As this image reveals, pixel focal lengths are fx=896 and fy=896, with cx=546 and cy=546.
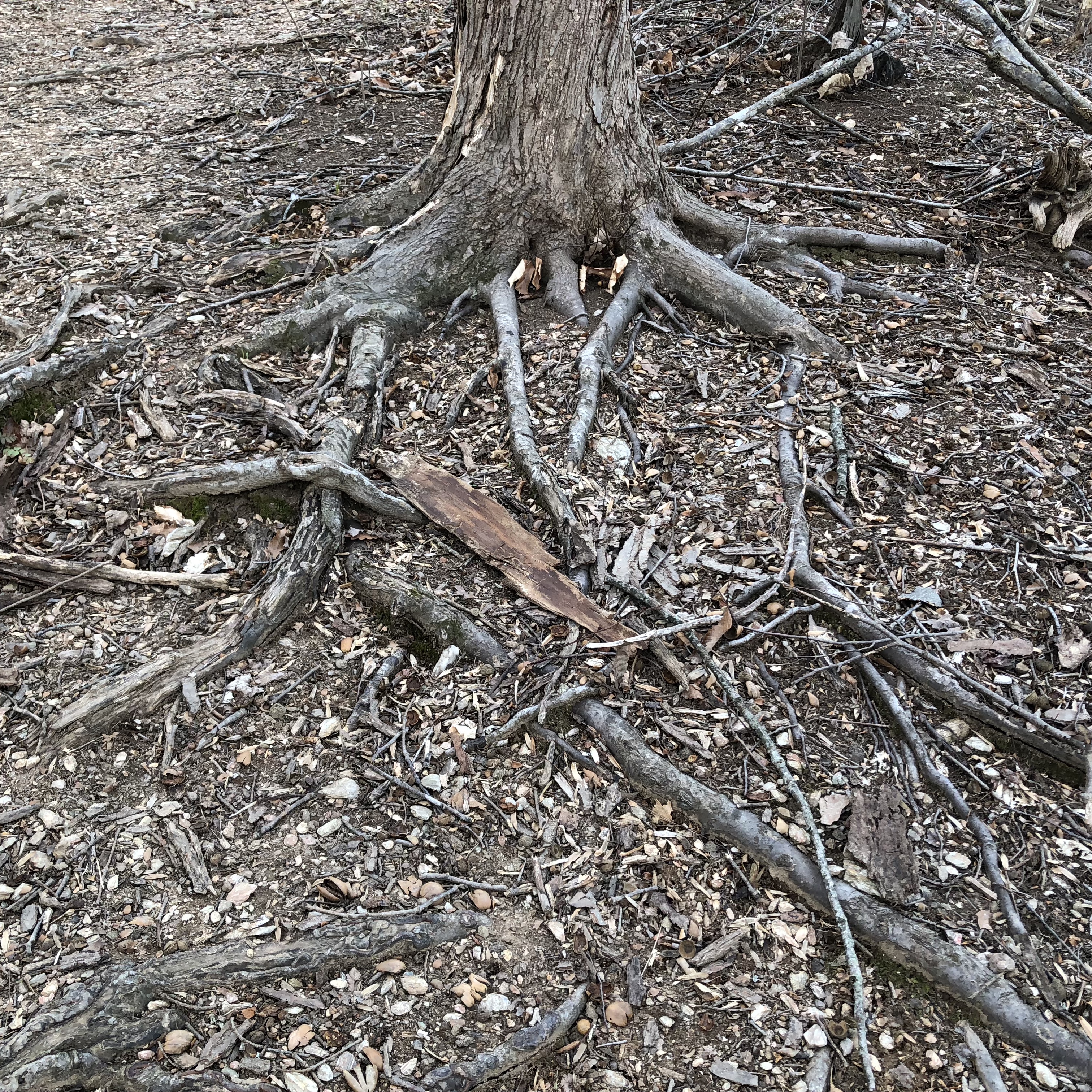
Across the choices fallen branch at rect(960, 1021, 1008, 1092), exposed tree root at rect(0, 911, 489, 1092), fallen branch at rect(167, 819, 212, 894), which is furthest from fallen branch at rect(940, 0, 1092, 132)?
fallen branch at rect(167, 819, 212, 894)

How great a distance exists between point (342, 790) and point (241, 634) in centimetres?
83

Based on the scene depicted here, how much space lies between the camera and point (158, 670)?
3.54m

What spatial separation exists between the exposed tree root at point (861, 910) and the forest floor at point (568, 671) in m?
0.07

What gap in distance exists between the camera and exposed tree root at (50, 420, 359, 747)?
11.2 feet

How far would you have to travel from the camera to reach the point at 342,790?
3.30m

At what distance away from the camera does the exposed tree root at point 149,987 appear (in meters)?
2.52

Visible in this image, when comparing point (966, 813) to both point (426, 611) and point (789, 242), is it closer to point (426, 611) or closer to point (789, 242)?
point (426, 611)

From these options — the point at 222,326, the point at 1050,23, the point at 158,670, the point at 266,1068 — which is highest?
the point at 1050,23

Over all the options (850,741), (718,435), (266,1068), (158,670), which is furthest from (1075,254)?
(266,1068)

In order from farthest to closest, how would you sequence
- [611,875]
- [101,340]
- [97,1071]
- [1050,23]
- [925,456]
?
[1050,23]
[101,340]
[925,456]
[611,875]
[97,1071]

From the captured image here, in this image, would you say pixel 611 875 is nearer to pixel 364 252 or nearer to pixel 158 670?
pixel 158 670

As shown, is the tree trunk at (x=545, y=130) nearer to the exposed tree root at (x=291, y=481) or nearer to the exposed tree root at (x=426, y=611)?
Answer: the exposed tree root at (x=291, y=481)

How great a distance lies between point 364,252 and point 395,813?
3800 mm

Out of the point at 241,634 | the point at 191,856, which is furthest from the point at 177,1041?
the point at 241,634
